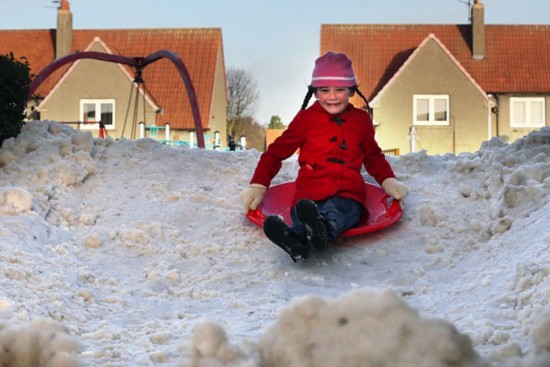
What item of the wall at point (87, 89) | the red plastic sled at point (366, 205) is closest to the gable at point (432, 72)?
the wall at point (87, 89)

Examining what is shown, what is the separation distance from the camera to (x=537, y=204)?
20.2 ft

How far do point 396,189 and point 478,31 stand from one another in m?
25.8

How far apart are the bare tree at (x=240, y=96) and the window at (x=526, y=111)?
53.2 feet

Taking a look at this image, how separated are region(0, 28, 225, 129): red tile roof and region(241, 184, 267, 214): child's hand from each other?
2243 centimetres

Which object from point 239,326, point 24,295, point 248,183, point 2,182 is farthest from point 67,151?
point 239,326

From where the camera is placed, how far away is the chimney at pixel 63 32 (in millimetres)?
32531

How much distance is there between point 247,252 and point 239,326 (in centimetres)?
172

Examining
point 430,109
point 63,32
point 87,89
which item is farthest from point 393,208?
point 63,32

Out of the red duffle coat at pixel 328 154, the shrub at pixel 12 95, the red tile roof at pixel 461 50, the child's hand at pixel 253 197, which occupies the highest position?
the red tile roof at pixel 461 50

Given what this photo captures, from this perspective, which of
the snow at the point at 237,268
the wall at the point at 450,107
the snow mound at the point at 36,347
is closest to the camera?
the snow at the point at 237,268

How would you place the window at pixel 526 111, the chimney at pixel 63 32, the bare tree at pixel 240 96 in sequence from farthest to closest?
1. the bare tree at pixel 240 96
2. the chimney at pixel 63 32
3. the window at pixel 526 111

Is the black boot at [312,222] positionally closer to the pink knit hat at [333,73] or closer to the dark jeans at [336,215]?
the dark jeans at [336,215]

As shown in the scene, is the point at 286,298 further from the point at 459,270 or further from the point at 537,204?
the point at 537,204

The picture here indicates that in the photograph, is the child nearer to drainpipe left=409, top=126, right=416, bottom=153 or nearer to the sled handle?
the sled handle
